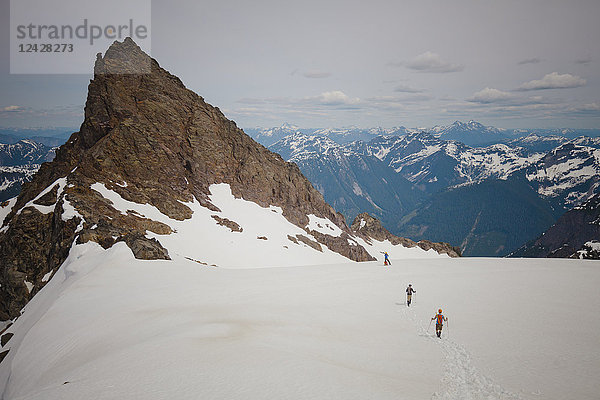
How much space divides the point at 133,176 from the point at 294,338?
6019cm

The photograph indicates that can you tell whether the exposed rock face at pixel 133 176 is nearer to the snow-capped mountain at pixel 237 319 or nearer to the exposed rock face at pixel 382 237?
the snow-capped mountain at pixel 237 319

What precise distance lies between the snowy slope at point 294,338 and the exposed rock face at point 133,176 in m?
12.4

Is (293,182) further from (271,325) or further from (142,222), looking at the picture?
(271,325)

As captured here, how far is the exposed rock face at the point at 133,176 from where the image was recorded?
40500mm

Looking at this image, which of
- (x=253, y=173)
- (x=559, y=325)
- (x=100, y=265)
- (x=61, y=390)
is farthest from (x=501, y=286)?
(x=253, y=173)

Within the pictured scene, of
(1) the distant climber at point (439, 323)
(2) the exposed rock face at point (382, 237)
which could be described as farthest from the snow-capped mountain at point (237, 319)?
(2) the exposed rock face at point (382, 237)

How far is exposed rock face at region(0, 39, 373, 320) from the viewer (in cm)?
4050

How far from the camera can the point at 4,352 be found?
20406mm

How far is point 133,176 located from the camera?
64500 mm

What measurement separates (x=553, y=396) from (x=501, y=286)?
58.0ft

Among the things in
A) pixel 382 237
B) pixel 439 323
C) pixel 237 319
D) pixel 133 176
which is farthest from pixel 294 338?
pixel 382 237

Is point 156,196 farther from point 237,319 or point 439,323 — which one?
point 439,323

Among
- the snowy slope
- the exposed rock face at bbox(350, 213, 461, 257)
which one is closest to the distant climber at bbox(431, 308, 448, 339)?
the snowy slope

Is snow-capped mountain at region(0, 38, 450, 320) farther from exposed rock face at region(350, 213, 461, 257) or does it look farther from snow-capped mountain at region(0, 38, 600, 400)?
exposed rock face at region(350, 213, 461, 257)
